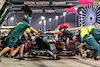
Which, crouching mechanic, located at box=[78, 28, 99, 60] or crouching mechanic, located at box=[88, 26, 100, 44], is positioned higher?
crouching mechanic, located at box=[88, 26, 100, 44]

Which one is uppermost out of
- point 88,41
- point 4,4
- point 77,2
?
point 77,2

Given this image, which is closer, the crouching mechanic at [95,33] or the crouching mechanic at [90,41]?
the crouching mechanic at [90,41]

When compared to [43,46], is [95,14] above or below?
above

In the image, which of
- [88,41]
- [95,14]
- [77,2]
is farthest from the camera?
[95,14]

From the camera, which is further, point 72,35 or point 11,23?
point 11,23

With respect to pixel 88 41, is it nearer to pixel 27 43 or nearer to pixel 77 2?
pixel 27 43

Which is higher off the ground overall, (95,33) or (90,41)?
(95,33)

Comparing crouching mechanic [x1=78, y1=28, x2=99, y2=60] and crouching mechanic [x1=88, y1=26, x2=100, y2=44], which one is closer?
crouching mechanic [x1=78, y1=28, x2=99, y2=60]

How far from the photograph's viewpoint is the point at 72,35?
25.5 feet

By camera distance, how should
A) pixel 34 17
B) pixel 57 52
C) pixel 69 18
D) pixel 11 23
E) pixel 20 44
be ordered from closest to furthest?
pixel 20 44 → pixel 57 52 → pixel 11 23 → pixel 34 17 → pixel 69 18

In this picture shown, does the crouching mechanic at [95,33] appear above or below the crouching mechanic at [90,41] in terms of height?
above

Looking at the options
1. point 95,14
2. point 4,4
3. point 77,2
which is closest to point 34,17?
point 95,14

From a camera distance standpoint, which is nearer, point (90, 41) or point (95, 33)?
point (90, 41)

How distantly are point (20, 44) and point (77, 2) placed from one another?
954cm
